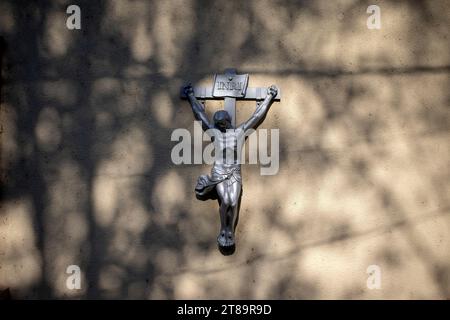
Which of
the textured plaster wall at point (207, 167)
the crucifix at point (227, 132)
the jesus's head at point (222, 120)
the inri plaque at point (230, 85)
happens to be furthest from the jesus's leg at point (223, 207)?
the inri plaque at point (230, 85)

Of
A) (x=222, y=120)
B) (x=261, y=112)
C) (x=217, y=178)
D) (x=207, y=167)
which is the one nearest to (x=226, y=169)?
(x=217, y=178)

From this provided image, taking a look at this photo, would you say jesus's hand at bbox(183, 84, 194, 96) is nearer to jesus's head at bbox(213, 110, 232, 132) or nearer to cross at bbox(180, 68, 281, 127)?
cross at bbox(180, 68, 281, 127)

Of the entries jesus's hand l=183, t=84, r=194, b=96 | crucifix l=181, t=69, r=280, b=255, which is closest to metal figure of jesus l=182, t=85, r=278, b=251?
crucifix l=181, t=69, r=280, b=255

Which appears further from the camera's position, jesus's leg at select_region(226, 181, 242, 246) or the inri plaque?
the inri plaque

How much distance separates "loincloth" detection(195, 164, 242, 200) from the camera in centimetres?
339

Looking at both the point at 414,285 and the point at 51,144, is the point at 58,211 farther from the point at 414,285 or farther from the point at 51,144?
the point at 414,285

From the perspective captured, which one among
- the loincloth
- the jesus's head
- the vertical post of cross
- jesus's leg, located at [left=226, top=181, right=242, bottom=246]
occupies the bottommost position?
jesus's leg, located at [left=226, top=181, right=242, bottom=246]

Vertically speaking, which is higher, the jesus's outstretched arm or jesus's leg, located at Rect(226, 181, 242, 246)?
the jesus's outstretched arm

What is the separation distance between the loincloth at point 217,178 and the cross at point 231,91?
1.28 ft

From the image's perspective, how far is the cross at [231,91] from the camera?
3.56 meters

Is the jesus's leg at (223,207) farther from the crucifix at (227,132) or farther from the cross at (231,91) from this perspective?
the cross at (231,91)

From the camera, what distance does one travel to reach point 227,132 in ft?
11.3

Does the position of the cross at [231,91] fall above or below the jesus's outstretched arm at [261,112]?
above

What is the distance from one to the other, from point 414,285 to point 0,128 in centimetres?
333
